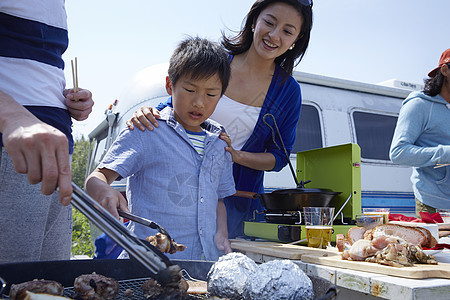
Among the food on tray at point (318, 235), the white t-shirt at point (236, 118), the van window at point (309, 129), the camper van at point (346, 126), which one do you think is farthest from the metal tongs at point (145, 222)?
the van window at point (309, 129)

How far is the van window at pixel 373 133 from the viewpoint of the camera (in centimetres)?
647

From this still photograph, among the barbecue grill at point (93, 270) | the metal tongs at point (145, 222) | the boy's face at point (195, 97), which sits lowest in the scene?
the barbecue grill at point (93, 270)

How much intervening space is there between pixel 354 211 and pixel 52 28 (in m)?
1.94

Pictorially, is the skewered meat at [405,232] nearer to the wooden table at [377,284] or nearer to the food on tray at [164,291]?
the wooden table at [377,284]

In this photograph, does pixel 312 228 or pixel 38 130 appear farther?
pixel 312 228

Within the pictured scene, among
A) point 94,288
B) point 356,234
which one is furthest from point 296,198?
point 94,288

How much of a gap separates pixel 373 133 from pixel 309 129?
136 cm

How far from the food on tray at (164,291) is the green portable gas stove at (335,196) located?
3.73 feet

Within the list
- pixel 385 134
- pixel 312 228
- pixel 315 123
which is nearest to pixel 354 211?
pixel 312 228

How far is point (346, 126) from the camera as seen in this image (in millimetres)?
6312

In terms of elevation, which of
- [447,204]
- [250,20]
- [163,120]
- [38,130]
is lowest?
[447,204]

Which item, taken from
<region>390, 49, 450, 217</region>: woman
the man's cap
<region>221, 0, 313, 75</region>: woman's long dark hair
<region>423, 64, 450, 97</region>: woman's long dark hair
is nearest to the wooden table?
<region>221, 0, 313, 75</region>: woman's long dark hair

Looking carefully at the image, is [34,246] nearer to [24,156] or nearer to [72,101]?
[72,101]

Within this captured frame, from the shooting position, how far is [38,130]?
2.89ft
